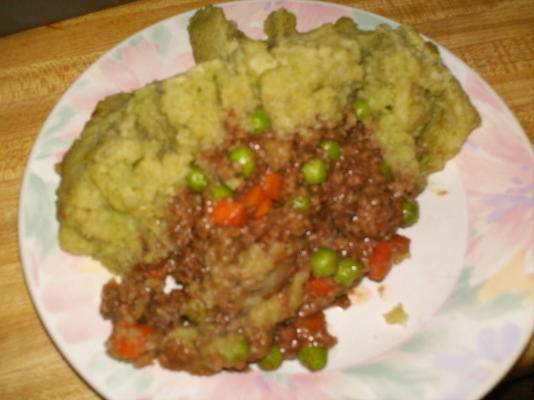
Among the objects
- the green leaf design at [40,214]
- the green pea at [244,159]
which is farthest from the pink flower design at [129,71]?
→ the green pea at [244,159]

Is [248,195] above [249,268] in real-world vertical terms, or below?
above

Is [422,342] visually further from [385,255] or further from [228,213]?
[228,213]

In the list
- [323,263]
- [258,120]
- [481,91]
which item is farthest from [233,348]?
[481,91]

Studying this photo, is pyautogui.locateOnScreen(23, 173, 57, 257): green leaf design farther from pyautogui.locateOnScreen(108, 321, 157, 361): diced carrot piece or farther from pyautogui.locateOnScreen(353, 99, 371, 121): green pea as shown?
pyautogui.locateOnScreen(353, 99, 371, 121): green pea

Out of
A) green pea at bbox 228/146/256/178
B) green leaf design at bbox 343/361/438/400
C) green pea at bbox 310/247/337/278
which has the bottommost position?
green leaf design at bbox 343/361/438/400

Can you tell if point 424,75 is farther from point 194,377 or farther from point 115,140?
point 194,377

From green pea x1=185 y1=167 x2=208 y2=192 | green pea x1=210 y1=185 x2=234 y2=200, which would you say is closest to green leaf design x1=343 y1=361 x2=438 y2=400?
green pea x1=210 y1=185 x2=234 y2=200
